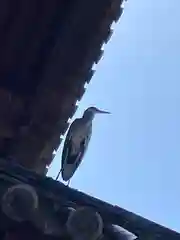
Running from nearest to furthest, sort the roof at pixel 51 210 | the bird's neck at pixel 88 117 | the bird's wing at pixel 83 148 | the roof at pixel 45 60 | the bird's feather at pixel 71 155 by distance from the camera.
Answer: the roof at pixel 51 210
the roof at pixel 45 60
the bird's feather at pixel 71 155
the bird's wing at pixel 83 148
the bird's neck at pixel 88 117

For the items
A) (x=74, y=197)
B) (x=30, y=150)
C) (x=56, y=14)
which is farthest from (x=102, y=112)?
(x=74, y=197)

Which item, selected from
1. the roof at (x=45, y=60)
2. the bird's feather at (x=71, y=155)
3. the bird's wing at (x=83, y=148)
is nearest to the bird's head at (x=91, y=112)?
the bird's wing at (x=83, y=148)

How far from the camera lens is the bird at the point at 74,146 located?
5.66 metres

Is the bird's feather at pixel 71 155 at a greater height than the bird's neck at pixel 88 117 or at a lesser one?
lesser

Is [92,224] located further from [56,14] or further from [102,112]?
[102,112]

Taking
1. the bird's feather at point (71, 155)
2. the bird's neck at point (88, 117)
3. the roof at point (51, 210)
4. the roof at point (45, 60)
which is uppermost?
the bird's neck at point (88, 117)

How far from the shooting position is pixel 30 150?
15.5 feet

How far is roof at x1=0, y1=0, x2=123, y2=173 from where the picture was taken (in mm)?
3799

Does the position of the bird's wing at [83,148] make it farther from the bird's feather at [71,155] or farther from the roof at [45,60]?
the roof at [45,60]

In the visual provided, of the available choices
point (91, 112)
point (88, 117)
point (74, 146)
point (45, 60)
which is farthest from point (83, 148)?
point (45, 60)

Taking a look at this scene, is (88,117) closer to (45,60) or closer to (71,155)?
(71,155)

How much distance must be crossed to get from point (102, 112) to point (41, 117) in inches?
93.7

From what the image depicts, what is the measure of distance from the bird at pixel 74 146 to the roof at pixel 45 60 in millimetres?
1013

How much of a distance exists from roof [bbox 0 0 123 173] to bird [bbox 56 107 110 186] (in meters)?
1.01
